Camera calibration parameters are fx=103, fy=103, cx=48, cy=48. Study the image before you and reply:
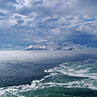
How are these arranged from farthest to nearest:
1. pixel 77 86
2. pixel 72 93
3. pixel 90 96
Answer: pixel 77 86
pixel 72 93
pixel 90 96

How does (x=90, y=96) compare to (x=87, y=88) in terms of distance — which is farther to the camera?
(x=87, y=88)

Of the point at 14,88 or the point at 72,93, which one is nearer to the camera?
the point at 72,93

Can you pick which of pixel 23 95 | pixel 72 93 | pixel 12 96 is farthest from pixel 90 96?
pixel 12 96

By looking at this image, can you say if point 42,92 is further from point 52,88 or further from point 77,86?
point 77,86

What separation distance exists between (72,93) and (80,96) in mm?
2989

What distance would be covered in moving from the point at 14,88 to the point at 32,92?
8.45 m

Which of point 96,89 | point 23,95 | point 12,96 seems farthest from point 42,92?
point 96,89

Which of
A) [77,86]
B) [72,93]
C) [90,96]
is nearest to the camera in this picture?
[90,96]

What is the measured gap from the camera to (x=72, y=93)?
3588cm

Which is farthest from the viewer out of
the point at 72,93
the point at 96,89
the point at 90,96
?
the point at 96,89

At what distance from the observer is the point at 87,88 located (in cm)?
3962

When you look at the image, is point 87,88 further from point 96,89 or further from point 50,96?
point 50,96

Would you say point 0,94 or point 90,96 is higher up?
point 0,94

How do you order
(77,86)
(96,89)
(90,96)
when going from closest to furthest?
1. (90,96)
2. (96,89)
3. (77,86)
